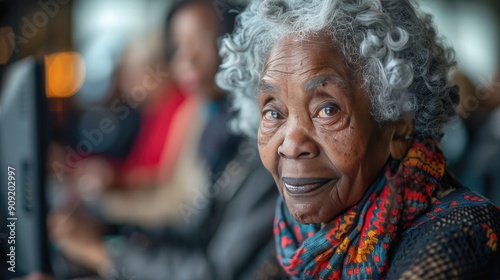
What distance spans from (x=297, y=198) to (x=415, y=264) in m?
0.33

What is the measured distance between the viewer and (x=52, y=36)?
288 cm

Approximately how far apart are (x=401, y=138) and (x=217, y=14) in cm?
147

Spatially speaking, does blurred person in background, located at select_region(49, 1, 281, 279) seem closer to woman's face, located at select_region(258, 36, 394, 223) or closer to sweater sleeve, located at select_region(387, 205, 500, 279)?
woman's face, located at select_region(258, 36, 394, 223)

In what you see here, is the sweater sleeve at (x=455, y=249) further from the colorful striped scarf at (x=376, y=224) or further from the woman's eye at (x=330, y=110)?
the woman's eye at (x=330, y=110)

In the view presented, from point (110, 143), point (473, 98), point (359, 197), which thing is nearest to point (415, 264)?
point (359, 197)

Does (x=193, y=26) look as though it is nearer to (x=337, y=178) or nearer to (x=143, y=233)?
(x=143, y=233)

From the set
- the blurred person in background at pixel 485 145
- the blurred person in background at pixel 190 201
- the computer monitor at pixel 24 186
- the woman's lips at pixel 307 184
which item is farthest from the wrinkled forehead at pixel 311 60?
the blurred person in background at pixel 485 145

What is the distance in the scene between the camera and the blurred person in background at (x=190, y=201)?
2.78 metres

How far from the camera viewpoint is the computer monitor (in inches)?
79.2

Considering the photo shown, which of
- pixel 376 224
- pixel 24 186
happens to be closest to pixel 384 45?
pixel 376 224

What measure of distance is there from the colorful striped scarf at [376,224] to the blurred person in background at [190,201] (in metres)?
1.10

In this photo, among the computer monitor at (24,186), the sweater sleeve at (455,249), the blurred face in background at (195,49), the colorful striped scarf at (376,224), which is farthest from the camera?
the blurred face in background at (195,49)

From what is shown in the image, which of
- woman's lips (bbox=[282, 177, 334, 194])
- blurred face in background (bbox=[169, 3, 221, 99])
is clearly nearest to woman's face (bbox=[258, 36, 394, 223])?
woman's lips (bbox=[282, 177, 334, 194])

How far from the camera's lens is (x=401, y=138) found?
1580 millimetres
